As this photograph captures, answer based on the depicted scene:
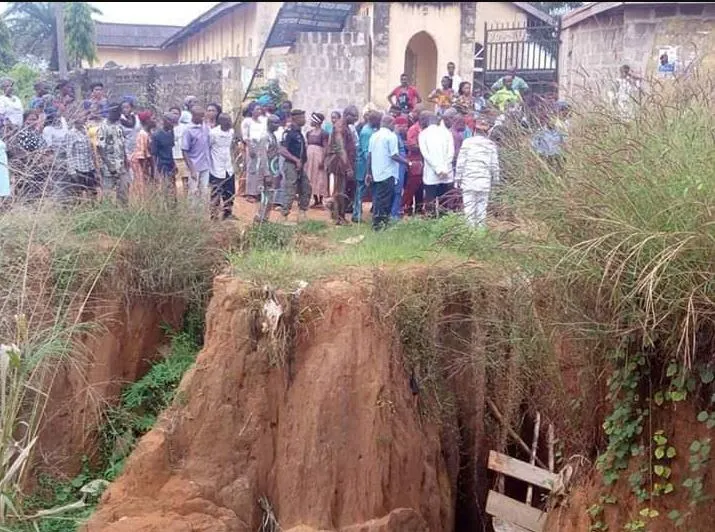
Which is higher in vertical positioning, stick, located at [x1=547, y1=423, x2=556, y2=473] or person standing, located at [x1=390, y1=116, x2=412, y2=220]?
person standing, located at [x1=390, y1=116, x2=412, y2=220]

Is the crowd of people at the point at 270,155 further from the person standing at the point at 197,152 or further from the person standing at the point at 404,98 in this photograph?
the person standing at the point at 404,98

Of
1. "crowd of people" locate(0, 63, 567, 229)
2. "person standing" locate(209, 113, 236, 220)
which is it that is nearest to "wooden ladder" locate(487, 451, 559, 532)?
"crowd of people" locate(0, 63, 567, 229)

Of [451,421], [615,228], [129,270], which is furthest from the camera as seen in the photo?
[129,270]

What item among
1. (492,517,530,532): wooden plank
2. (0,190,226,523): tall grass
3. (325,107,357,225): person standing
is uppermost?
(325,107,357,225): person standing

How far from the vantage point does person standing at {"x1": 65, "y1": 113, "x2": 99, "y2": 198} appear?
11977mm

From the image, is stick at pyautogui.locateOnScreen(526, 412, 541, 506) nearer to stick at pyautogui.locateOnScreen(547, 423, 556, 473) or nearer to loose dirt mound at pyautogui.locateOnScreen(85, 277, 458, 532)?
stick at pyautogui.locateOnScreen(547, 423, 556, 473)

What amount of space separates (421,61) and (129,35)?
15322 mm

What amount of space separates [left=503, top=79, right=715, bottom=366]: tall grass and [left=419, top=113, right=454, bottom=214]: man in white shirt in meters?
4.89

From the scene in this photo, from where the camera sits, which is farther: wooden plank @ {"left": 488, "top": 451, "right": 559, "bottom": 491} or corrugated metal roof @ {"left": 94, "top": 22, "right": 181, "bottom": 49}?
→ corrugated metal roof @ {"left": 94, "top": 22, "right": 181, "bottom": 49}

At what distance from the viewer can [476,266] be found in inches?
355

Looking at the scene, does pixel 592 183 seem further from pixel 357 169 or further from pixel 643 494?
pixel 357 169

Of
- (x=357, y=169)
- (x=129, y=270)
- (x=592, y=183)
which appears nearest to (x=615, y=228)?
(x=592, y=183)

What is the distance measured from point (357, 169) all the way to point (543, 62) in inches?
285

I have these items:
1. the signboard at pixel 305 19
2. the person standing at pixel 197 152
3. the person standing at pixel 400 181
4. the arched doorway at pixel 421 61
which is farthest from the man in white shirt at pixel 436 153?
the arched doorway at pixel 421 61
